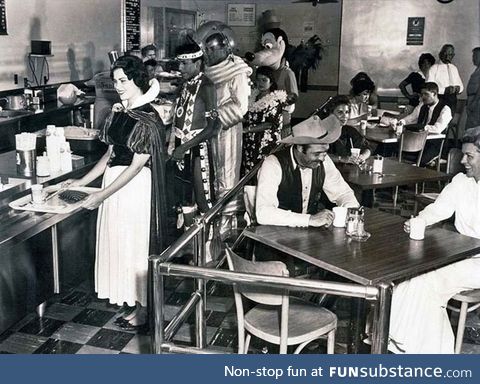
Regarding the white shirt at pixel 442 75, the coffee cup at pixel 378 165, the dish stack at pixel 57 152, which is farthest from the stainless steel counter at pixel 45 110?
the white shirt at pixel 442 75

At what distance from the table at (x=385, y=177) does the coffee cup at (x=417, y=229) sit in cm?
102

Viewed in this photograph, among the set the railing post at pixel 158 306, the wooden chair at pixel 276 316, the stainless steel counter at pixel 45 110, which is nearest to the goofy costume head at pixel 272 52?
the stainless steel counter at pixel 45 110

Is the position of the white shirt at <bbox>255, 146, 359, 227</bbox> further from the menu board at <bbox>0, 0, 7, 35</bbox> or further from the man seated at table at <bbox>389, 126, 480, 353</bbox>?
the menu board at <bbox>0, 0, 7, 35</bbox>

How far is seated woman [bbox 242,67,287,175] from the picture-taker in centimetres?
440

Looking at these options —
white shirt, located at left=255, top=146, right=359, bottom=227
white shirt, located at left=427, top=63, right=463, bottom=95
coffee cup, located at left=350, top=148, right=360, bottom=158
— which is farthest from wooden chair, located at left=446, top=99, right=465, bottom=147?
white shirt, located at left=255, top=146, right=359, bottom=227

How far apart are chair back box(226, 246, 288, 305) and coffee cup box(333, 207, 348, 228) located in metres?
0.52

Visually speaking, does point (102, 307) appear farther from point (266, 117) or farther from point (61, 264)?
point (266, 117)

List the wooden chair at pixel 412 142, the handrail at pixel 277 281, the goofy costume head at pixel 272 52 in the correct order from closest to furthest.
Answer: the handrail at pixel 277 281, the wooden chair at pixel 412 142, the goofy costume head at pixel 272 52

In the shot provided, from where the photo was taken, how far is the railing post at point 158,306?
1514 mm

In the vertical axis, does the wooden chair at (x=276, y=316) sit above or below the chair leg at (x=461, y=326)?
above

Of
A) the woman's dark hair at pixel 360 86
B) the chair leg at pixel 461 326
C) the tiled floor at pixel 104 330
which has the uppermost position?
the woman's dark hair at pixel 360 86

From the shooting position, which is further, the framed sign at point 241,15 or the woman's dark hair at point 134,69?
the framed sign at point 241,15

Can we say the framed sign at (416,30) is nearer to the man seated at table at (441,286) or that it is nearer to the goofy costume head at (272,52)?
the goofy costume head at (272,52)

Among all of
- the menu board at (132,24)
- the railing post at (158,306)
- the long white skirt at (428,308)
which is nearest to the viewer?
the railing post at (158,306)
